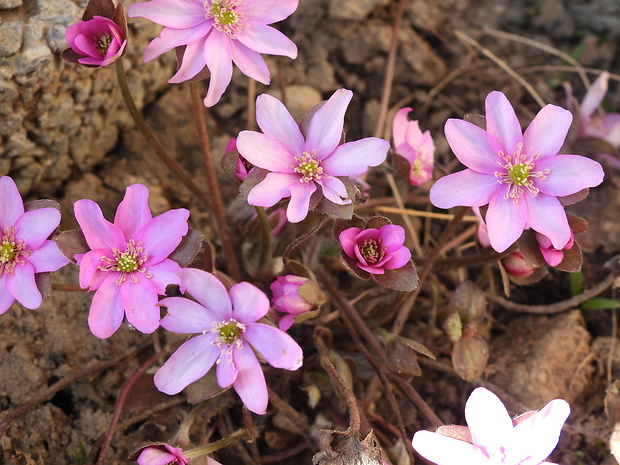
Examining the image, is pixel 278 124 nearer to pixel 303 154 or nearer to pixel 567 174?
pixel 303 154

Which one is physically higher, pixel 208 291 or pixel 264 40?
pixel 264 40

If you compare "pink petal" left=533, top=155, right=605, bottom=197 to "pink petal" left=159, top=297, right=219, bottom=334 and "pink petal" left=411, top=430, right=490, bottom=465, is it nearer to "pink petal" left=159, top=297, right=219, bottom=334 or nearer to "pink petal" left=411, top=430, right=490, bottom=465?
"pink petal" left=411, top=430, right=490, bottom=465

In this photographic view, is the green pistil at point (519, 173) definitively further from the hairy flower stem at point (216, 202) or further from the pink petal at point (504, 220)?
the hairy flower stem at point (216, 202)

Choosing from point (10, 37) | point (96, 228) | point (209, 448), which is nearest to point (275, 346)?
point (209, 448)

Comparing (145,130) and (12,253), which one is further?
(145,130)

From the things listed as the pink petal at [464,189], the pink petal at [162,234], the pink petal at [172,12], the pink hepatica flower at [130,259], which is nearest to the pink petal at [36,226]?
the pink hepatica flower at [130,259]

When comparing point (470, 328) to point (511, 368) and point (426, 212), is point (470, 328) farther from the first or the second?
point (426, 212)
